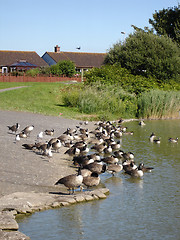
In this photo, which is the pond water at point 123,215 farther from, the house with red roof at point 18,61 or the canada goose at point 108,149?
the house with red roof at point 18,61

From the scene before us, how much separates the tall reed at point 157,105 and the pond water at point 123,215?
25201 mm

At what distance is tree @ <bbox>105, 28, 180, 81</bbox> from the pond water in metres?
39.3

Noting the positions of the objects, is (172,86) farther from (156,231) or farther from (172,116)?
(156,231)

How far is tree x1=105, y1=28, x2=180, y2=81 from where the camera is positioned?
56.5m

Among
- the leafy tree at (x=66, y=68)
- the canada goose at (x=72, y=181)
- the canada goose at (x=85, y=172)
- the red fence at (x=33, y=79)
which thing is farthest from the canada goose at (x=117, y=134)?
the leafy tree at (x=66, y=68)

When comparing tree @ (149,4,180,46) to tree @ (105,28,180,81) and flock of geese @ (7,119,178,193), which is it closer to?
tree @ (105,28,180,81)

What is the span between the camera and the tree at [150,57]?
56531mm

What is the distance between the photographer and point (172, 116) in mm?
Result: 44844

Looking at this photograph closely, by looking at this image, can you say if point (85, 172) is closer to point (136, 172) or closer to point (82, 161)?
point (82, 161)

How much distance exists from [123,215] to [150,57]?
154 feet

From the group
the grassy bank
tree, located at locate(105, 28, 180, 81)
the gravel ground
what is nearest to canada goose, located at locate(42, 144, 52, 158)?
the gravel ground

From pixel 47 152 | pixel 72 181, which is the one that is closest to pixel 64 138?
pixel 47 152

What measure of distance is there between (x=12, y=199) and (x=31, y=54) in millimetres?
100992

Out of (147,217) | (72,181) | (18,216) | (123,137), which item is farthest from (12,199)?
(123,137)
